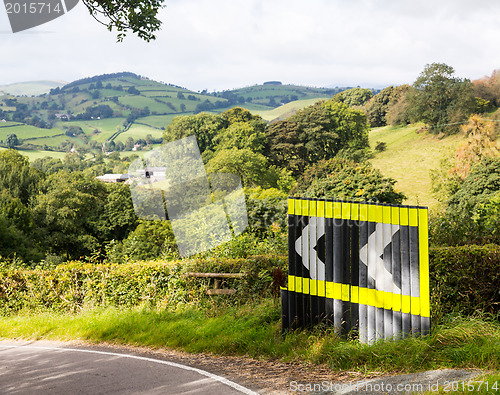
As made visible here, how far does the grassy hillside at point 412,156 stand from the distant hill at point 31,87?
59.7 meters

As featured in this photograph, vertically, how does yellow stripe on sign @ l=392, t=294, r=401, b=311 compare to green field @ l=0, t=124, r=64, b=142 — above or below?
below

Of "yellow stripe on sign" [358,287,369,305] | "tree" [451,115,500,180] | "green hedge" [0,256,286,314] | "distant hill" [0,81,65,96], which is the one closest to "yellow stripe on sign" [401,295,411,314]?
"yellow stripe on sign" [358,287,369,305]

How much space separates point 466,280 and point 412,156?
44586 millimetres

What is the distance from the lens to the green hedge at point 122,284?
7566 mm

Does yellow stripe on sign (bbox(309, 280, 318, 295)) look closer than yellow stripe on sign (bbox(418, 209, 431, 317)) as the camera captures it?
No

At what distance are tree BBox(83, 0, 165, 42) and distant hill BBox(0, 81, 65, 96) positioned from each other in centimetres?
8170

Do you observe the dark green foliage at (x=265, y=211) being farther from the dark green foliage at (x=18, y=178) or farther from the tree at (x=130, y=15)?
the dark green foliage at (x=18, y=178)

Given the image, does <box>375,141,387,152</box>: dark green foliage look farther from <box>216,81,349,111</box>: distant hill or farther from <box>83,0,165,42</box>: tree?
<box>83,0,165,42</box>: tree

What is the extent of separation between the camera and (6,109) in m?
75.2

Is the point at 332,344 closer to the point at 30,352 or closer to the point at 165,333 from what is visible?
the point at 165,333

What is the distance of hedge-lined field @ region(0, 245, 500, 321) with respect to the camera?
5.66m

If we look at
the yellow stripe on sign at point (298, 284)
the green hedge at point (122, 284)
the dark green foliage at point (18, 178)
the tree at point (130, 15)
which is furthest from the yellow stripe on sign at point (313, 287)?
the dark green foliage at point (18, 178)

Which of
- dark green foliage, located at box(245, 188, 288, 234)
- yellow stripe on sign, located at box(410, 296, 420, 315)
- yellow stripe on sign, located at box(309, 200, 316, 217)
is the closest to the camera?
yellow stripe on sign, located at box(410, 296, 420, 315)

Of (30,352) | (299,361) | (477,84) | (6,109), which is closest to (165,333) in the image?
(30,352)
